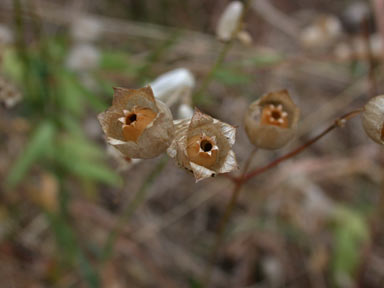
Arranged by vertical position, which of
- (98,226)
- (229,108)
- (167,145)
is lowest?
(98,226)

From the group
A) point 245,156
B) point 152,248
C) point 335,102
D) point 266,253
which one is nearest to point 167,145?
point 152,248

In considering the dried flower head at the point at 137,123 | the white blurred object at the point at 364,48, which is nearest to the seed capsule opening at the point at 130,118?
the dried flower head at the point at 137,123

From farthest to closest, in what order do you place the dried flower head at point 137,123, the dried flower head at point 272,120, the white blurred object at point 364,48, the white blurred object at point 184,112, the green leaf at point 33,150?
the white blurred object at point 364,48 → the green leaf at point 33,150 → the white blurred object at point 184,112 → the dried flower head at point 272,120 → the dried flower head at point 137,123

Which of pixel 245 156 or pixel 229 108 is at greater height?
pixel 229 108

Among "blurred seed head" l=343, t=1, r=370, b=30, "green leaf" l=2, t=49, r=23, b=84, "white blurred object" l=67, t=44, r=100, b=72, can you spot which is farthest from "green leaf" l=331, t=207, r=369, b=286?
"green leaf" l=2, t=49, r=23, b=84

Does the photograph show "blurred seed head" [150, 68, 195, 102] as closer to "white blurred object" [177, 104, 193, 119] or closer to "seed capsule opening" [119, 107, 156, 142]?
"white blurred object" [177, 104, 193, 119]

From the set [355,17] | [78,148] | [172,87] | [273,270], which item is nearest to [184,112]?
[172,87]

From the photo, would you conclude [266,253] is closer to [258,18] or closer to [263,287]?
[263,287]

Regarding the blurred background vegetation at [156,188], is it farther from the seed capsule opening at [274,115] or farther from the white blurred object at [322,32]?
the seed capsule opening at [274,115]
